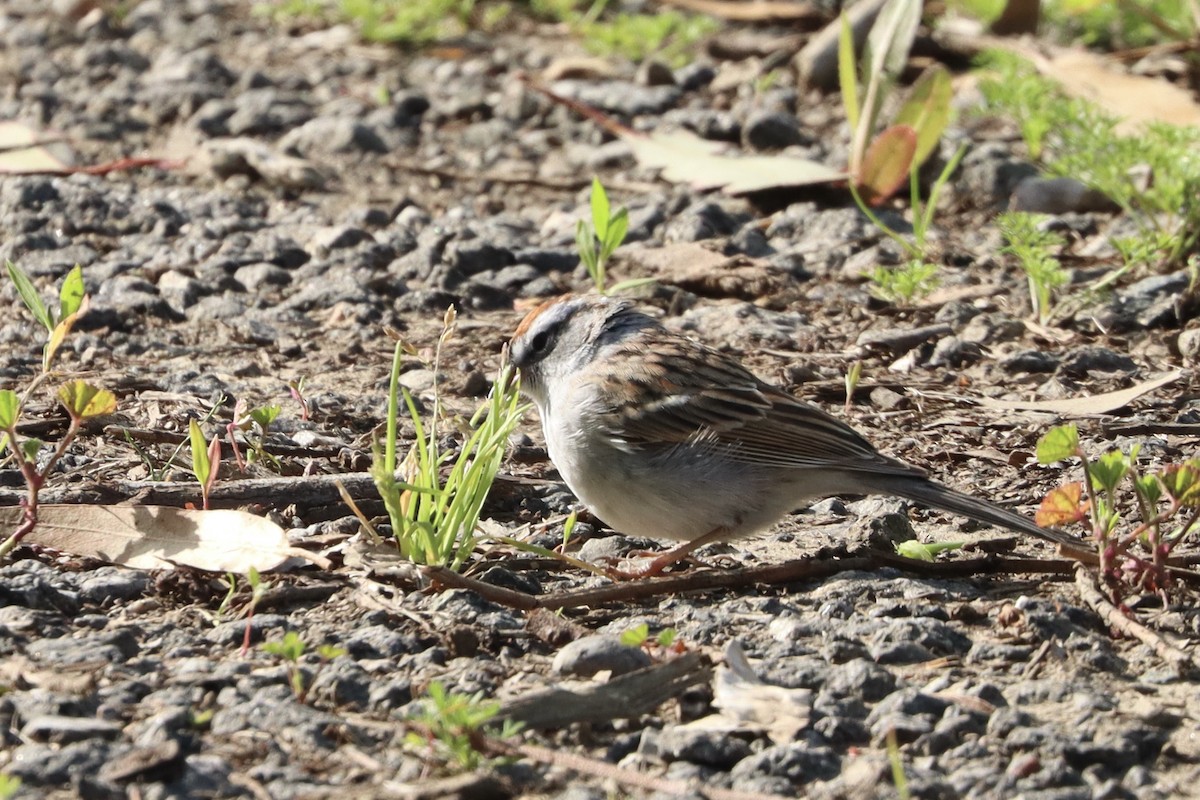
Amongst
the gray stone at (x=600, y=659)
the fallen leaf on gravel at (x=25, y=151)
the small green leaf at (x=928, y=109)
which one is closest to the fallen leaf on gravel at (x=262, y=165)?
the fallen leaf on gravel at (x=25, y=151)

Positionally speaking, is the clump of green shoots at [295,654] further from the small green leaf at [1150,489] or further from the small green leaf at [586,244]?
the small green leaf at [586,244]

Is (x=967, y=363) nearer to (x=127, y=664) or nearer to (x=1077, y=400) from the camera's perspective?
(x=1077, y=400)

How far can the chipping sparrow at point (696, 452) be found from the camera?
407 cm

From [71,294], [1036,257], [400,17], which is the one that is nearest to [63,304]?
[71,294]

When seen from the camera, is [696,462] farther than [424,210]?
No

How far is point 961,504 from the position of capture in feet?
12.6

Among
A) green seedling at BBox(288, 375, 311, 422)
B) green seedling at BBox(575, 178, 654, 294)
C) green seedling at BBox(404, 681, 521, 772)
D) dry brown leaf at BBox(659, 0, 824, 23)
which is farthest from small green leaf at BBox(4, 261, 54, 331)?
dry brown leaf at BBox(659, 0, 824, 23)

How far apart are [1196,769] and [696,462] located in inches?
67.3

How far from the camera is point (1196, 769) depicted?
278cm

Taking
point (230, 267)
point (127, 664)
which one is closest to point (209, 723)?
point (127, 664)

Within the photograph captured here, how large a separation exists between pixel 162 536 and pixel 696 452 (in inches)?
54.6

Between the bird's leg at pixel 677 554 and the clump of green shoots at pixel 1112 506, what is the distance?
3.10 ft

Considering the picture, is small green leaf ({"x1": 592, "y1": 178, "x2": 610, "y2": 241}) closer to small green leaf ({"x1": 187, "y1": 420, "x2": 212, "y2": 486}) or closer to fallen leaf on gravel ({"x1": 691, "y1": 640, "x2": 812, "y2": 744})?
small green leaf ({"x1": 187, "y1": 420, "x2": 212, "y2": 486})

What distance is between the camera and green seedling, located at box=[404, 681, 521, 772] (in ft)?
8.85
